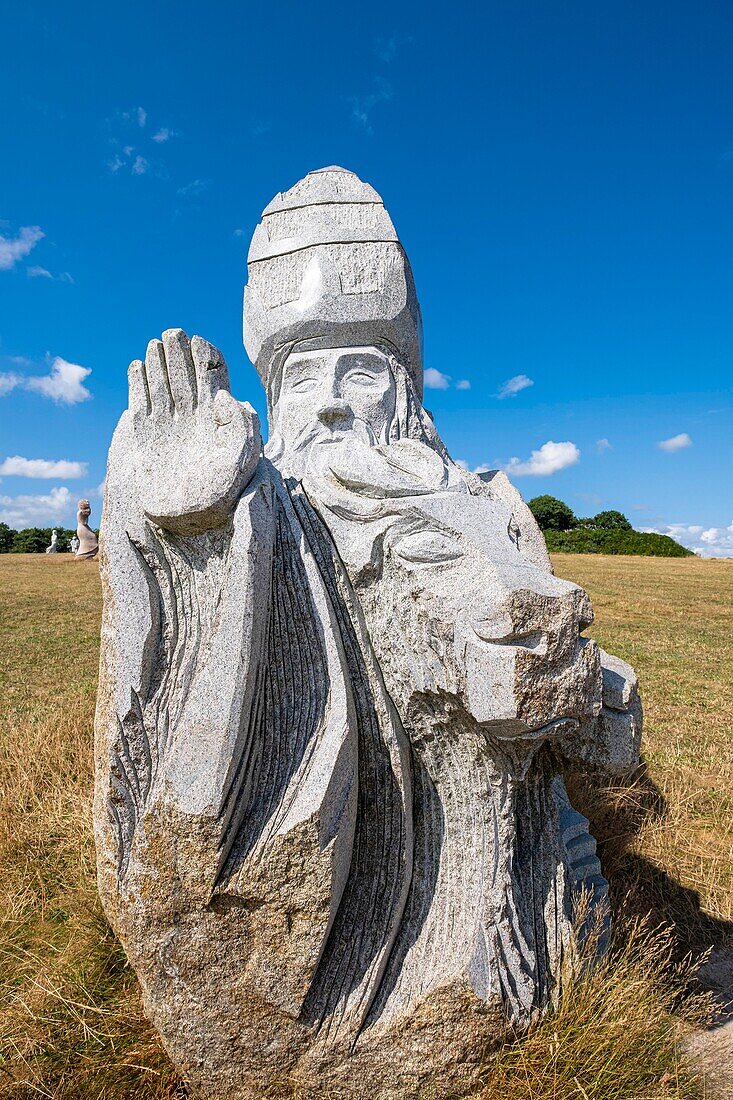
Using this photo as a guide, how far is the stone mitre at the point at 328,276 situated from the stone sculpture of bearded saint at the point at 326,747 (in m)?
0.72

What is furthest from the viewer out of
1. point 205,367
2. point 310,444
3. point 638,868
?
point 638,868

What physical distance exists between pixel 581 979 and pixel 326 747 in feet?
3.79

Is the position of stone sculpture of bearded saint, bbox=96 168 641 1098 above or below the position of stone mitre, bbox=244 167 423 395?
below

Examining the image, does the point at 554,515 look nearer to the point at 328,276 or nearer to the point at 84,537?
the point at 84,537

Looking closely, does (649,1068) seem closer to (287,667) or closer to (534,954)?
(534,954)

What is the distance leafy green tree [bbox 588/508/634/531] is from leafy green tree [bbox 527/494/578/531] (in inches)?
35.2

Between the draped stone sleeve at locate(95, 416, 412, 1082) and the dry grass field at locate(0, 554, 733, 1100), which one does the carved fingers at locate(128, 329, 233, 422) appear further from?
the dry grass field at locate(0, 554, 733, 1100)

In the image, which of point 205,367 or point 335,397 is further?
point 335,397

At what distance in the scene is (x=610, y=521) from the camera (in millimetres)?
31312

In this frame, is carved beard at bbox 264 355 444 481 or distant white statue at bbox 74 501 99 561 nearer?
→ carved beard at bbox 264 355 444 481

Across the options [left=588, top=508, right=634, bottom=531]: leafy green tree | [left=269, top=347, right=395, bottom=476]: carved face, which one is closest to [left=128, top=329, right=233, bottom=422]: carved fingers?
[left=269, top=347, right=395, bottom=476]: carved face

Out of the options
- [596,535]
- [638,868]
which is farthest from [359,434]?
[596,535]

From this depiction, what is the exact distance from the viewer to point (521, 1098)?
1.96 meters

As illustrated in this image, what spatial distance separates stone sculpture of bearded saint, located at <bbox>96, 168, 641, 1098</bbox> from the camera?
1849 millimetres
